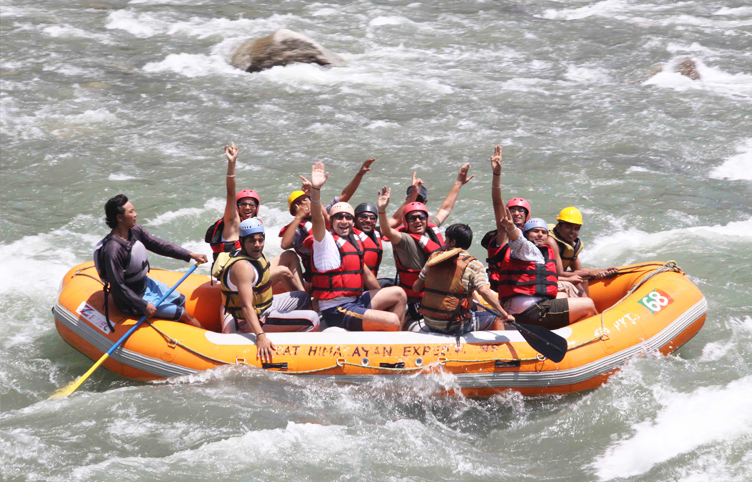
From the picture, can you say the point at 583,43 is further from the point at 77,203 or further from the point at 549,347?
the point at 549,347

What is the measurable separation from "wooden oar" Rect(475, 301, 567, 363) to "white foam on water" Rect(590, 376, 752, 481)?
69 cm

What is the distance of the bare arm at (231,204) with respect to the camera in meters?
5.83

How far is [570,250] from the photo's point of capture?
20.1 feet

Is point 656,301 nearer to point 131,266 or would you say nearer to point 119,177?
point 131,266

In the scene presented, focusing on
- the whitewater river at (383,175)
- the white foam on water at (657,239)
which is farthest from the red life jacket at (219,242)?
the white foam on water at (657,239)

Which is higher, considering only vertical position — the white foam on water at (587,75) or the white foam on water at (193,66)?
the white foam on water at (587,75)

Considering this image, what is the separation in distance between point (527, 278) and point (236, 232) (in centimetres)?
223

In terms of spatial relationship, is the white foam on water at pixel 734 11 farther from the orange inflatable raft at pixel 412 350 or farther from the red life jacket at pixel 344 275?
the red life jacket at pixel 344 275

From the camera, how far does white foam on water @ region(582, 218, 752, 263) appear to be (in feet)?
26.6

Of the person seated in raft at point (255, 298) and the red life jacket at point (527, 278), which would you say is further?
the red life jacket at point (527, 278)

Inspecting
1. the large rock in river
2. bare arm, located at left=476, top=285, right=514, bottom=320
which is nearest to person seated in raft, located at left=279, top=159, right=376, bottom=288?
bare arm, located at left=476, top=285, right=514, bottom=320

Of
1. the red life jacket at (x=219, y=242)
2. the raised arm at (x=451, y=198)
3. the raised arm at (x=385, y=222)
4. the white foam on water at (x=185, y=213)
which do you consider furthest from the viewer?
the white foam on water at (x=185, y=213)

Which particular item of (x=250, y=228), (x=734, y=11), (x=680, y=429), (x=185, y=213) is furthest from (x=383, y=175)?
(x=734, y=11)

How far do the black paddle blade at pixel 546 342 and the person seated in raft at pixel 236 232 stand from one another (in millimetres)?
1780
